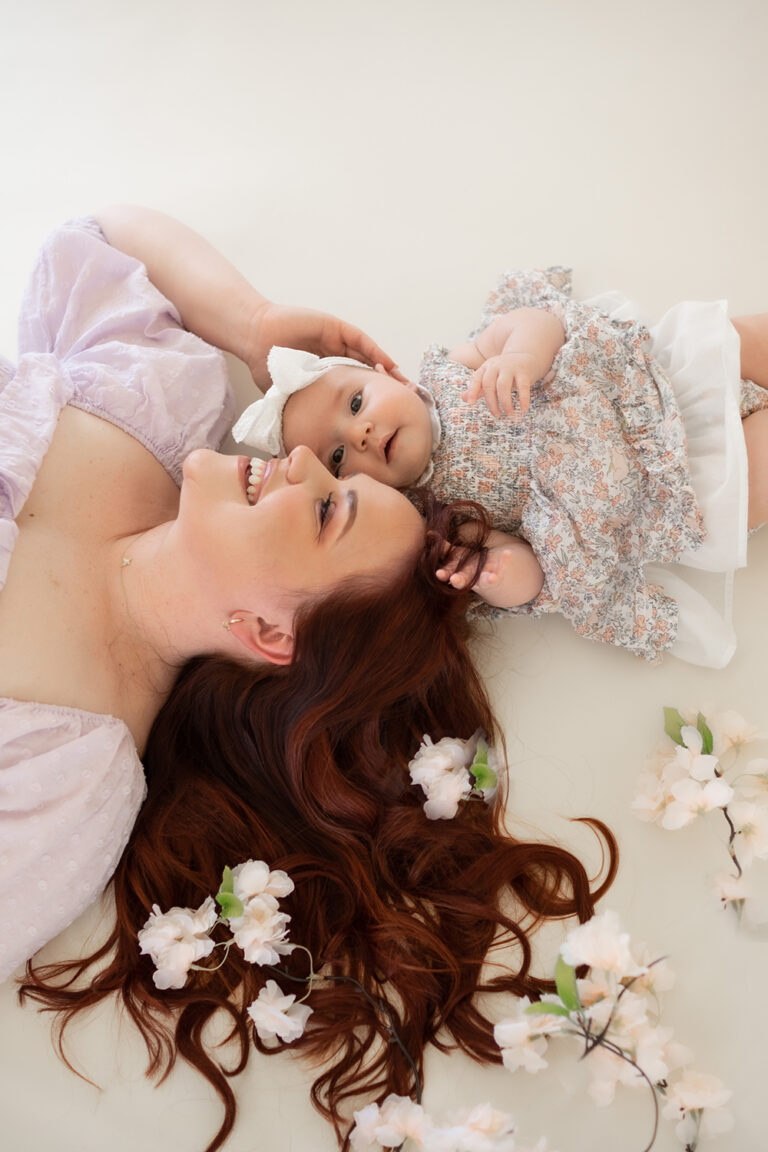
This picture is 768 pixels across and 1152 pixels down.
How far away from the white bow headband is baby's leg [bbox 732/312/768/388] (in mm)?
659

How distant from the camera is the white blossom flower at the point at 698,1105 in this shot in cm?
118

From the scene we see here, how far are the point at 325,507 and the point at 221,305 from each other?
0.55 m

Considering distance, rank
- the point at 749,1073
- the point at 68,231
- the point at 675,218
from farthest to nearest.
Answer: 1. the point at 675,218
2. the point at 68,231
3. the point at 749,1073

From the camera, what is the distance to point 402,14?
203 cm

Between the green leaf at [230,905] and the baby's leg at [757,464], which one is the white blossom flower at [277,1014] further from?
the baby's leg at [757,464]

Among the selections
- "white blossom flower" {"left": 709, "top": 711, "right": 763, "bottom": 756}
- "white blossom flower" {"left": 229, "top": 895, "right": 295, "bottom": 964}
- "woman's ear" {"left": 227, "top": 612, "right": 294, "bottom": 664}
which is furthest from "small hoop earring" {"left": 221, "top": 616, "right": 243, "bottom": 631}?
"white blossom flower" {"left": 709, "top": 711, "right": 763, "bottom": 756}

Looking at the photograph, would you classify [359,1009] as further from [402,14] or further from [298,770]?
[402,14]

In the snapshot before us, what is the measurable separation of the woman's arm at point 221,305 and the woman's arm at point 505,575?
0.40m

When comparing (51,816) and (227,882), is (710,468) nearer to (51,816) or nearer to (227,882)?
(227,882)

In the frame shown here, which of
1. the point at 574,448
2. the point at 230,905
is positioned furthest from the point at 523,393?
the point at 230,905

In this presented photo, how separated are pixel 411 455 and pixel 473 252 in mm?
562

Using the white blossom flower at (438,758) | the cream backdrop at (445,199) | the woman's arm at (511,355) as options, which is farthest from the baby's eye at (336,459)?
the white blossom flower at (438,758)

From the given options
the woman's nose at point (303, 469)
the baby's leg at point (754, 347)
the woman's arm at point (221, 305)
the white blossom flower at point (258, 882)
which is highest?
the woman's arm at point (221, 305)

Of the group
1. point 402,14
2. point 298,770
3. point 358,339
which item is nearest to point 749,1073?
point 298,770
